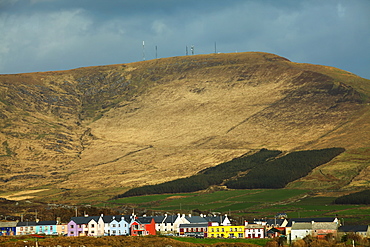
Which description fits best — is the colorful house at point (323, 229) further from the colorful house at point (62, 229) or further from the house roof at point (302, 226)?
the colorful house at point (62, 229)

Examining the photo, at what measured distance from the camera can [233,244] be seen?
376ft

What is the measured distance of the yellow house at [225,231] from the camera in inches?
5507

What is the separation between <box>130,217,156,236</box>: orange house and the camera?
13900cm

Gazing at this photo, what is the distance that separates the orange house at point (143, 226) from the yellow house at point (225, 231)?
39.4ft

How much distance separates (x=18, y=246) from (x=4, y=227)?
5156cm

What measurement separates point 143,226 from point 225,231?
55.6ft

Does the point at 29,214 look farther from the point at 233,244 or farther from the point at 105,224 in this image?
the point at 233,244

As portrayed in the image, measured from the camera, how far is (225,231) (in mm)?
141875

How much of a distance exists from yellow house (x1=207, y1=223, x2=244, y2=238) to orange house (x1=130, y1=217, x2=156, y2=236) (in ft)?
39.4

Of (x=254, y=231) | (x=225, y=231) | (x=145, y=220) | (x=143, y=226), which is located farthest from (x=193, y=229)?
(x=254, y=231)

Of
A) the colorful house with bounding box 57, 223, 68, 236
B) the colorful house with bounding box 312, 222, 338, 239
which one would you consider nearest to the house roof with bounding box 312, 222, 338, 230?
the colorful house with bounding box 312, 222, 338, 239

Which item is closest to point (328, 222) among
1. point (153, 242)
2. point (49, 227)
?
point (153, 242)

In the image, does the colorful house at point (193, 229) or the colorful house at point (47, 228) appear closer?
the colorful house at point (47, 228)

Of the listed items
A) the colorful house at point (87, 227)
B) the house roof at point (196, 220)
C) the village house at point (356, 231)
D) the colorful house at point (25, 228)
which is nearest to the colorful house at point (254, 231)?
the house roof at point (196, 220)
